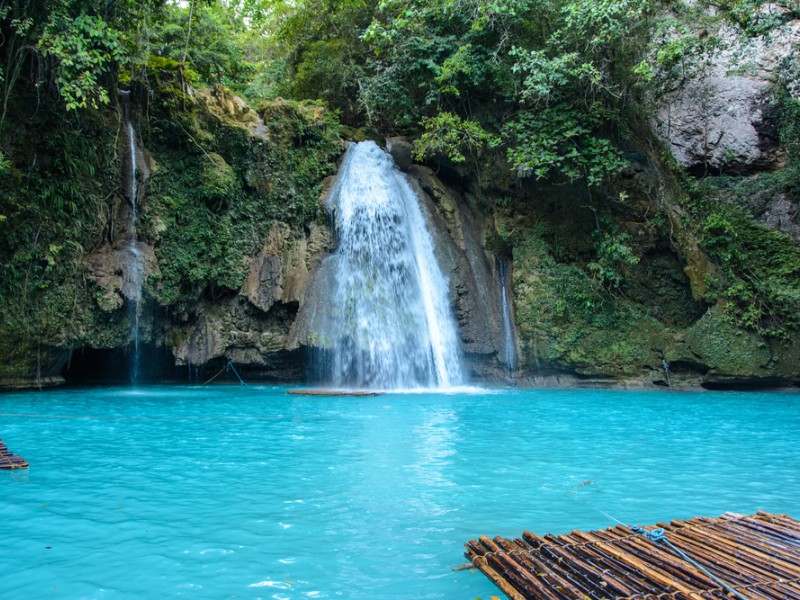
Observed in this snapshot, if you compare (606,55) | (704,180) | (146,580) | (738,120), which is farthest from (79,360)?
(738,120)

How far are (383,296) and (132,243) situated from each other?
17.6ft

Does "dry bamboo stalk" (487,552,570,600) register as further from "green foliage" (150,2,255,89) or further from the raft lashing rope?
"green foliage" (150,2,255,89)

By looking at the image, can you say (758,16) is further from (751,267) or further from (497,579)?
(497,579)

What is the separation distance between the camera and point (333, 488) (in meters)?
4.75

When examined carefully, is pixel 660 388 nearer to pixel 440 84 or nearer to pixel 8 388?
pixel 440 84

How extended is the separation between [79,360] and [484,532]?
41.9ft

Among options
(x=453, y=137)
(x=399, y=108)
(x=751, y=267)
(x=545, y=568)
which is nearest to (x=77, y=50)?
(x=453, y=137)

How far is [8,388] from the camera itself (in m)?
11.0

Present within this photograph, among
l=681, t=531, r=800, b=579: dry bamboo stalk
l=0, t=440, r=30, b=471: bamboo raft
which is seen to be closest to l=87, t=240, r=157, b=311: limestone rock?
l=0, t=440, r=30, b=471: bamboo raft

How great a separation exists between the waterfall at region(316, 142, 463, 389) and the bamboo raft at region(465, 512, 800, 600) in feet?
30.5

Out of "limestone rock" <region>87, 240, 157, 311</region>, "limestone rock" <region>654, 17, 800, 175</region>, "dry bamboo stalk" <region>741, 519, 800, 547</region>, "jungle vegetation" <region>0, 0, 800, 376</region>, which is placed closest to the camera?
"dry bamboo stalk" <region>741, 519, 800, 547</region>

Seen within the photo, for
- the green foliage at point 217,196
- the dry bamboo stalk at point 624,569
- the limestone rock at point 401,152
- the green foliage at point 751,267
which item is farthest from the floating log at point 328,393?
the dry bamboo stalk at point 624,569

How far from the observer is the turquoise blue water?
318cm

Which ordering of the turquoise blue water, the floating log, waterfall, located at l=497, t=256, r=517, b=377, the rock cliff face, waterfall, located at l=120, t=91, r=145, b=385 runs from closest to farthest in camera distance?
the turquoise blue water, the floating log, waterfall, located at l=120, t=91, r=145, b=385, the rock cliff face, waterfall, located at l=497, t=256, r=517, b=377
